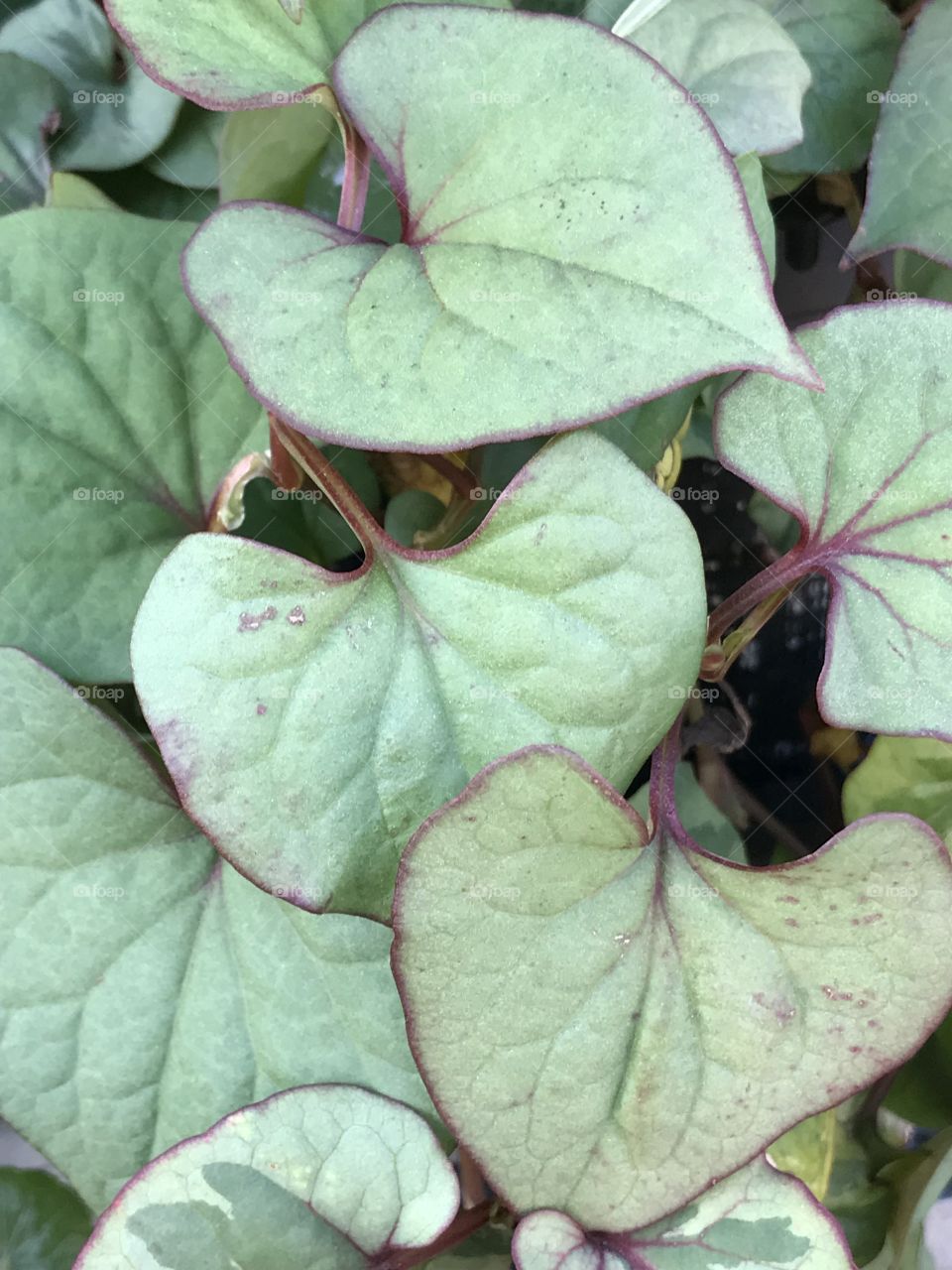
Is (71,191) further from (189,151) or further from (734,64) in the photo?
(734,64)

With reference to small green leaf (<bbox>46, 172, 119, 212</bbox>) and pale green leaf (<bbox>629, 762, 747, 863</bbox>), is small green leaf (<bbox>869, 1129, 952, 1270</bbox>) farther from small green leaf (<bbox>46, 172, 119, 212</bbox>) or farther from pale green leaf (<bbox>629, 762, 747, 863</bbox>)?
small green leaf (<bbox>46, 172, 119, 212</bbox>)

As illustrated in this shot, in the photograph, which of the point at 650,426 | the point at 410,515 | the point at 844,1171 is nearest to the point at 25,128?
the point at 410,515

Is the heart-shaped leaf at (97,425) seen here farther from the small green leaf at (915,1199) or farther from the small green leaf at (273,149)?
the small green leaf at (915,1199)

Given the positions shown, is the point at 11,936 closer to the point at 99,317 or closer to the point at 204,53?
the point at 99,317

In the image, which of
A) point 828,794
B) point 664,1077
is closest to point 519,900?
point 664,1077

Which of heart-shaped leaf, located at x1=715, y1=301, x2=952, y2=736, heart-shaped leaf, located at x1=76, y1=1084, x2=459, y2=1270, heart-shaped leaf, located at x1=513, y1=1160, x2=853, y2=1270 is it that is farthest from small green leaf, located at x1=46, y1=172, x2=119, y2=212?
heart-shaped leaf, located at x1=513, y1=1160, x2=853, y2=1270

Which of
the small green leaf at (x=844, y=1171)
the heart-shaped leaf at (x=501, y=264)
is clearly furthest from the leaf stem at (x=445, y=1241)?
the heart-shaped leaf at (x=501, y=264)
